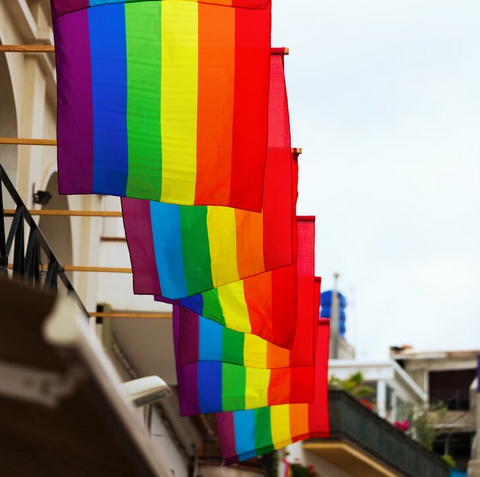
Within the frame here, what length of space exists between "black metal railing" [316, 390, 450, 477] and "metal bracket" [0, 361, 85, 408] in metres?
29.3

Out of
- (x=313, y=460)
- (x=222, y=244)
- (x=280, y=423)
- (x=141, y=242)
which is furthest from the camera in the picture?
(x=313, y=460)

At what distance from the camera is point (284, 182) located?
34.2ft

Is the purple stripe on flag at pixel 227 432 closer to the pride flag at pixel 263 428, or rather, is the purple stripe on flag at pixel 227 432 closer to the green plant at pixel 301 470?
the pride flag at pixel 263 428

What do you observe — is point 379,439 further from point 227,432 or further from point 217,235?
point 217,235

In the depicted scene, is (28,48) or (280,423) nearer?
(28,48)

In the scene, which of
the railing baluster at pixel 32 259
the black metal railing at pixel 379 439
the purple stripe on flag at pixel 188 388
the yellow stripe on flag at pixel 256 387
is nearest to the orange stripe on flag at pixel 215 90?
the railing baluster at pixel 32 259

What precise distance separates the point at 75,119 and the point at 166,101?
2.21ft

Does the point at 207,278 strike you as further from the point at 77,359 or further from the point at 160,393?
the point at 77,359

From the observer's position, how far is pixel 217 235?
9.98 m

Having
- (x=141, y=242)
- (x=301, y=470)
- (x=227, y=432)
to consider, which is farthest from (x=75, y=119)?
(x=301, y=470)

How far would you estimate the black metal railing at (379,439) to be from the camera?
3100 centimetres

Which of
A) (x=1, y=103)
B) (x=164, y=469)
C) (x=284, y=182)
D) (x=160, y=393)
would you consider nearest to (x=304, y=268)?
(x=284, y=182)

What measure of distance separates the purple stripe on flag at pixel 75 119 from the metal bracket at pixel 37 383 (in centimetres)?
692

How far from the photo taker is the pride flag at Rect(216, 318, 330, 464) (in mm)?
15125
